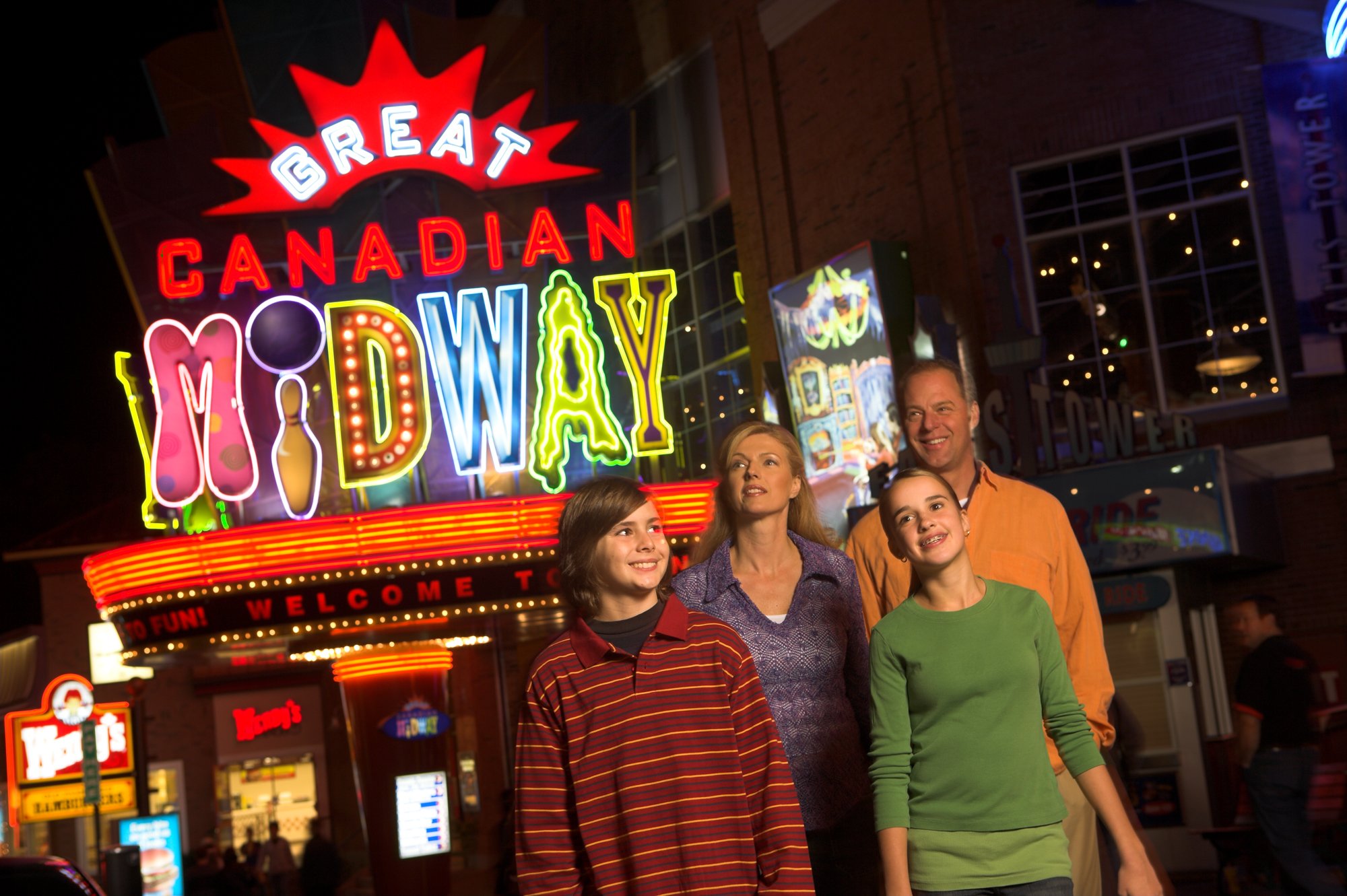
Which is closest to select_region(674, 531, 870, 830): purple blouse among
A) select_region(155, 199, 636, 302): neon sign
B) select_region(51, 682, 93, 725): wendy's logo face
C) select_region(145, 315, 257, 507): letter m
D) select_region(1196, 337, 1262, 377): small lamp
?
select_region(1196, 337, 1262, 377): small lamp

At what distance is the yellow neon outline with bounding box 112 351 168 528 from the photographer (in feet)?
63.0

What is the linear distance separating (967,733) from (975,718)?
48 mm

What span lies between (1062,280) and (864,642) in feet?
39.1

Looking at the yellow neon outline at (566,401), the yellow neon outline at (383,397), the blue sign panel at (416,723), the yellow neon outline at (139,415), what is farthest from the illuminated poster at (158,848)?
the yellow neon outline at (566,401)

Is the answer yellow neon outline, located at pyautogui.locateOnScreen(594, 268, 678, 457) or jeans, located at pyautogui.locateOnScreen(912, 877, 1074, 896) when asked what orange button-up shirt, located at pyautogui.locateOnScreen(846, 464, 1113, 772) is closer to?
jeans, located at pyautogui.locateOnScreen(912, 877, 1074, 896)

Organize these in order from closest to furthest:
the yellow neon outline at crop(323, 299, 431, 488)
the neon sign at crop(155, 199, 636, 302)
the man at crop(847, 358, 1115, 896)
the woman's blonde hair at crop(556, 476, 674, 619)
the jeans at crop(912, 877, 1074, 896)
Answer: the jeans at crop(912, 877, 1074, 896), the woman's blonde hair at crop(556, 476, 674, 619), the man at crop(847, 358, 1115, 896), the yellow neon outline at crop(323, 299, 431, 488), the neon sign at crop(155, 199, 636, 302)

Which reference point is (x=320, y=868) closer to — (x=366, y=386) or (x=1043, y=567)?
(x=366, y=386)

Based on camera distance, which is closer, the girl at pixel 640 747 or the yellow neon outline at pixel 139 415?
the girl at pixel 640 747

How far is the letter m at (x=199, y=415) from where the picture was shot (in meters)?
18.8

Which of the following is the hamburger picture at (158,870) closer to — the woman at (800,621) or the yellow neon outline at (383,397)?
the yellow neon outline at (383,397)

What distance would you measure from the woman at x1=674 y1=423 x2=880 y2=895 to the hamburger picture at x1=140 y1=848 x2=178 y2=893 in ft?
46.2

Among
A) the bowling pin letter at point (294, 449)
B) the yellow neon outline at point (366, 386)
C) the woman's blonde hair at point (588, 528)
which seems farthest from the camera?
the bowling pin letter at point (294, 449)

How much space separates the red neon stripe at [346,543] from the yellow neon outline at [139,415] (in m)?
1.82

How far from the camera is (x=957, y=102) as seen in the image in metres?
16.5
